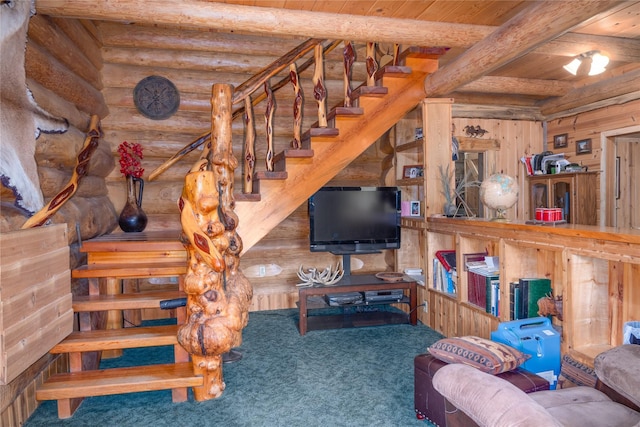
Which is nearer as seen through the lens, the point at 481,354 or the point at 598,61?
the point at 481,354

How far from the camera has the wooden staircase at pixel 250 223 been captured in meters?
2.57

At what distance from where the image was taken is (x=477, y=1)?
10.1 feet

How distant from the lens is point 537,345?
2471 millimetres

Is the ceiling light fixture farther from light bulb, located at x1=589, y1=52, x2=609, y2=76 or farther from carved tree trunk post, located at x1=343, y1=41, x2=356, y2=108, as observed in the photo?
carved tree trunk post, located at x1=343, y1=41, x2=356, y2=108

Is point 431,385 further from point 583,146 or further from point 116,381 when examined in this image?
point 583,146

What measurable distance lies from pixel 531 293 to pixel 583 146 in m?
3.32

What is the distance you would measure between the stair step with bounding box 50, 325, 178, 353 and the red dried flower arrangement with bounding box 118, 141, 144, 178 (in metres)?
1.67

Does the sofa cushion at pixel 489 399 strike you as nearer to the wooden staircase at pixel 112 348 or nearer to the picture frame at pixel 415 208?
the wooden staircase at pixel 112 348

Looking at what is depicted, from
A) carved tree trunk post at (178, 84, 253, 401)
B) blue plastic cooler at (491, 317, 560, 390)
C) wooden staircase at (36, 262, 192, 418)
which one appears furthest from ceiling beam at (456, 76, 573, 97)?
A: wooden staircase at (36, 262, 192, 418)

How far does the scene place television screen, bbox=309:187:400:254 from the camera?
4254mm

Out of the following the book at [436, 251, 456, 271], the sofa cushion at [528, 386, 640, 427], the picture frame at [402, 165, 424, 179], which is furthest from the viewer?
the picture frame at [402, 165, 424, 179]

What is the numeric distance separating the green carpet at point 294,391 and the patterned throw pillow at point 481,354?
1.44ft

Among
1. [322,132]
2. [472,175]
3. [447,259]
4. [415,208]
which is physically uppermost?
[322,132]

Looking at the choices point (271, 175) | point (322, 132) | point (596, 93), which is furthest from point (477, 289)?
point (596, 93)
